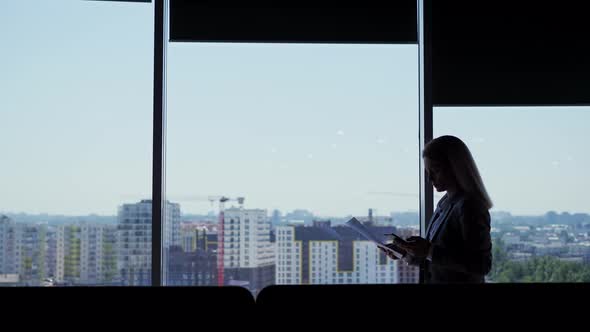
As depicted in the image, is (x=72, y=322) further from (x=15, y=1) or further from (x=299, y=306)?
(x=15, y=1)

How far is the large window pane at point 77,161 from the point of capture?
3.67 meters

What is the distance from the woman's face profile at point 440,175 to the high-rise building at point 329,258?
1242mm

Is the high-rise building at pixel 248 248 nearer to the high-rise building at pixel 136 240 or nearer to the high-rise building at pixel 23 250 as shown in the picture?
the high-rise building at pixel 136 240

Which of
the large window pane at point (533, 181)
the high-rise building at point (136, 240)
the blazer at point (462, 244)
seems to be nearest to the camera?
the blazer at point (462, 244)

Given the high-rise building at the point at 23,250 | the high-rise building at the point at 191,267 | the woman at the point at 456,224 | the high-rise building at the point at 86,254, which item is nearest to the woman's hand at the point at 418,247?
the woman at the point at 456,224

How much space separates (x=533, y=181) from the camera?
3.82 meters

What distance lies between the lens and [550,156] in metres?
3.85

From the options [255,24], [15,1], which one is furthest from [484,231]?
[15,1]

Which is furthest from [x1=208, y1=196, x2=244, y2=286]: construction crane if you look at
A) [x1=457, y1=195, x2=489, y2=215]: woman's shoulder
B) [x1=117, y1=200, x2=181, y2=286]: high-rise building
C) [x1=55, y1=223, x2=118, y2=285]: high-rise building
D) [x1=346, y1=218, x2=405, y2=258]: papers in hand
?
[x1=457, y1=195, x2=489, y2=215]: woman's shoulder

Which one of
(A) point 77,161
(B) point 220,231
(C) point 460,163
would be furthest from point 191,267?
(C) point 460,163

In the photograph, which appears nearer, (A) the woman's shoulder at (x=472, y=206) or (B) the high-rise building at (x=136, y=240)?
(A) the woman's shoulder at (x=472, y=206)

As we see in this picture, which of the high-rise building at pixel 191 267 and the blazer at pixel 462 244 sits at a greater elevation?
the blazer at pixel 462 244

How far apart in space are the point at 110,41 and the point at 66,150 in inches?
29.5

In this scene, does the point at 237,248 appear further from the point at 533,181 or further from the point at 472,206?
the point at 533,181
